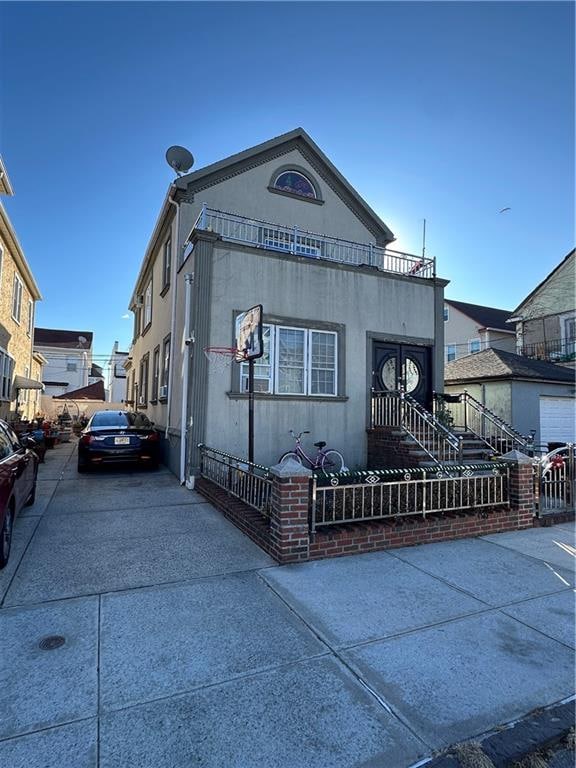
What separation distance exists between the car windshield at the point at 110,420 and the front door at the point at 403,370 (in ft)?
20.5

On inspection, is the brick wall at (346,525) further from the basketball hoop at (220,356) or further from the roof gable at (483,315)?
the roof gable at (483,315)

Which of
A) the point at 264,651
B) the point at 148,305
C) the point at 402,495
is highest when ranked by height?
the point at 148,305

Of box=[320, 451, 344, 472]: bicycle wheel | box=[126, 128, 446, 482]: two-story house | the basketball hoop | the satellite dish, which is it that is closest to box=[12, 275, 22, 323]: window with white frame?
box=[126, 128, 446, 482]: two-story house

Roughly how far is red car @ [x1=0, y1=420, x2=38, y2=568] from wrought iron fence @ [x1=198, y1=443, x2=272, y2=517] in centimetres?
274

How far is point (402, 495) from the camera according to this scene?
6098 millimetres

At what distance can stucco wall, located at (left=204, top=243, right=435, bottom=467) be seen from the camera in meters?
9.11

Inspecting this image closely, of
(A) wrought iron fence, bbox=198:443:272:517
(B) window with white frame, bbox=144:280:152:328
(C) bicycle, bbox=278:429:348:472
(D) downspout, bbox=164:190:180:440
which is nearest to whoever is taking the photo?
(A) wrought iron fence, bbox=198:443:272:517

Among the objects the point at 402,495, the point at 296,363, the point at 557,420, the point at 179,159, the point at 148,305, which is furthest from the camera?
the point at 148,305

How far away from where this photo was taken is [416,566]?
4785 millimetres

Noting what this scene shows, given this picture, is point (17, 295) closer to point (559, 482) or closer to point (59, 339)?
point (559, 482)

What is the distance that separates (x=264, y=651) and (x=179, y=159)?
12103 millimetres

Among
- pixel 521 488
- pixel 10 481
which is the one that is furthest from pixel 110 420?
pixel 521 488

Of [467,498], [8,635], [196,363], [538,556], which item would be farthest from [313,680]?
[196,363]

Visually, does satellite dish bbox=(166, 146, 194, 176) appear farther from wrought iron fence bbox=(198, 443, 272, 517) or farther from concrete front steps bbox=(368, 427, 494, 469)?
concrete front steps bbox=(368, 427, 494, 469)
